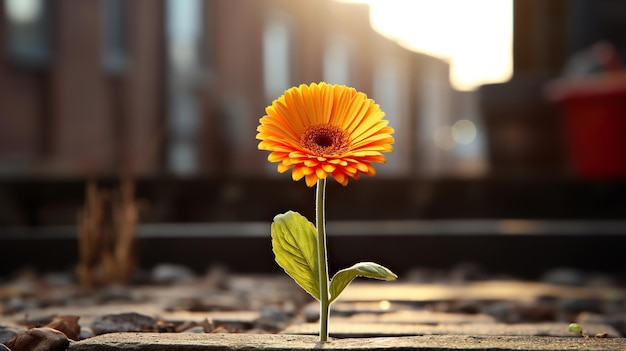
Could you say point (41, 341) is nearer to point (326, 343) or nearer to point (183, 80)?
point (326, 343)

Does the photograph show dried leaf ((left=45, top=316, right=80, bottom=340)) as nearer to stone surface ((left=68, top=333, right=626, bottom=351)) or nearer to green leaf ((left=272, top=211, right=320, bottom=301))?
stone surface ((left=68, top=333, right=626, bottom=351))

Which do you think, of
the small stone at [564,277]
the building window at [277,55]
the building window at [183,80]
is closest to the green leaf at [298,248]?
the small stone at [564,277]

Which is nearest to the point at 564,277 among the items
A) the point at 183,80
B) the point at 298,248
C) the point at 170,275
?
the point at 170,275

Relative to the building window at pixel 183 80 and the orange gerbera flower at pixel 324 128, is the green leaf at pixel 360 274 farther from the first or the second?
the building window at pixel 183 80

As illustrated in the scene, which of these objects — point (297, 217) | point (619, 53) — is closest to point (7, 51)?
point (619, 53)

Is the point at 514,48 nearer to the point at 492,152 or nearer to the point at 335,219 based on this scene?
the point at 492,152

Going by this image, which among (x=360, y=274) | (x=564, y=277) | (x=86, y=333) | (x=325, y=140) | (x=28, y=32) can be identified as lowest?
(x=564, y=277)

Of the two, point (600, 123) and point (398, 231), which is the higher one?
point (600, 123)
